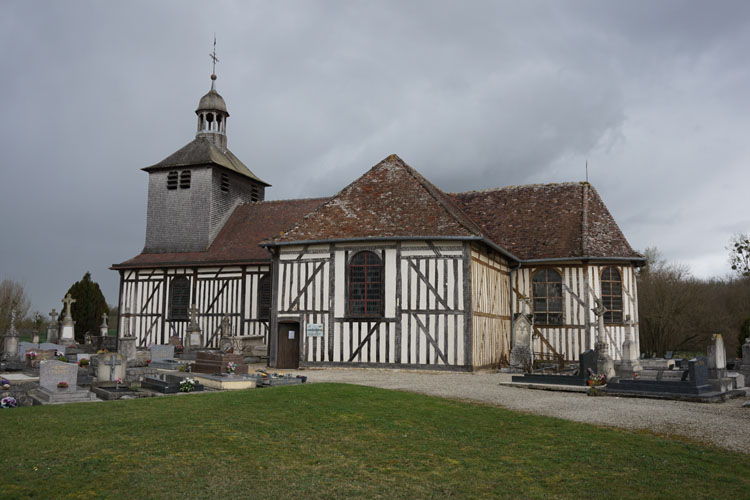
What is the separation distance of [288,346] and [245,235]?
8082 millimetres

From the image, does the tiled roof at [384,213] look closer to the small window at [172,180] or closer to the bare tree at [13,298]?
the small window at [172,180]

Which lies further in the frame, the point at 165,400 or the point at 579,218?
the point at 579,218

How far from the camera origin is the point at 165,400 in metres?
9.27

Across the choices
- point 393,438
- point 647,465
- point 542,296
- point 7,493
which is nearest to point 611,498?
point 647,465

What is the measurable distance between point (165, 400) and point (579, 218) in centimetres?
1614

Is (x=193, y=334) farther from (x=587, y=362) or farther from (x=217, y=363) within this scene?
(x=587, y=362)

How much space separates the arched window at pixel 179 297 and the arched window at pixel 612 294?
52.6 ft

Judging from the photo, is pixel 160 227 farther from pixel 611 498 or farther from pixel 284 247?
pixel 611 498

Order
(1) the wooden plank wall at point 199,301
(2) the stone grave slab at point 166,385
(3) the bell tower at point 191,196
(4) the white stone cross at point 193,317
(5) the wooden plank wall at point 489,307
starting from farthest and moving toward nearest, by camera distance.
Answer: (3) the bell tower at point 191,196, (1) the wooden plank wall at point 199,301, (4) the white stone cross at point 193,317, (5) the wooden plank wall at point 489,307, (2) the stone grave slab at point 166,385

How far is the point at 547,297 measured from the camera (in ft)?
66.6

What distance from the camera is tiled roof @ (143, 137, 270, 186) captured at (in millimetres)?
26094

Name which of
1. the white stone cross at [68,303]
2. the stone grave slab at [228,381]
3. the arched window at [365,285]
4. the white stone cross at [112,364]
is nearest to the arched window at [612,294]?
the arched window at [365,285]

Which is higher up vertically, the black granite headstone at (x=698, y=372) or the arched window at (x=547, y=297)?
the arched window at (x=547, y=297)

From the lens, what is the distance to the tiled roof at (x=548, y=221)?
66.1 ft
